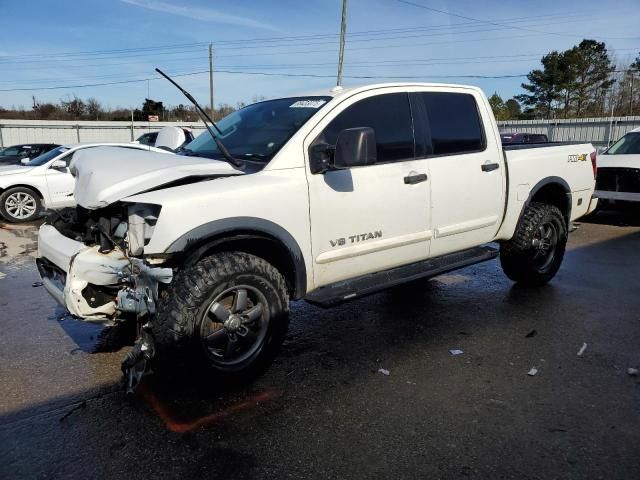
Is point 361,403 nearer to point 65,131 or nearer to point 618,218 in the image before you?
point 618,218

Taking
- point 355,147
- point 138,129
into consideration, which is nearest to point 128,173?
point 355,147

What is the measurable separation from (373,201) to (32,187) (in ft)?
29.0

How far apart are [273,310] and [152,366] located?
81cm

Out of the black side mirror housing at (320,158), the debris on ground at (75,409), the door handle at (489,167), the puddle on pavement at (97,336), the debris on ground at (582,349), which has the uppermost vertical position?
the black side mirror housing at (320,158)

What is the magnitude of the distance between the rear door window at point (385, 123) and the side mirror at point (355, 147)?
33 centimetres

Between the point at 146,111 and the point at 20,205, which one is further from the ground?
the point at 146,111

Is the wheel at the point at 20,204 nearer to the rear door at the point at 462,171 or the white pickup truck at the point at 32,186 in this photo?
the white pickup truck at the point at 32,186

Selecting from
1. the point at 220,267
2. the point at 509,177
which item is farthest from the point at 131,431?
the point at 509,177

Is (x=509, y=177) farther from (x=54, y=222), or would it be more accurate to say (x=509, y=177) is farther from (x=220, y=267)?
(x=54, y=222)

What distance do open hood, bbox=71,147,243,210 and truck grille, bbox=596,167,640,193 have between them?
29.2ft

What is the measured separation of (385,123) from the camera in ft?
13.2

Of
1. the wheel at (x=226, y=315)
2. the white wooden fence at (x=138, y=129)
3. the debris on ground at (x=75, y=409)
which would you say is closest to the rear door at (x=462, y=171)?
the wheel at (x=226, y=315)

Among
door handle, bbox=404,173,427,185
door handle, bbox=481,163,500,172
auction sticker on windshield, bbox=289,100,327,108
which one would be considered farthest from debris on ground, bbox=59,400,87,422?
door handle, bbox=481,163,500,172

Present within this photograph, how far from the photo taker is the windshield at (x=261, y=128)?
146 inches
